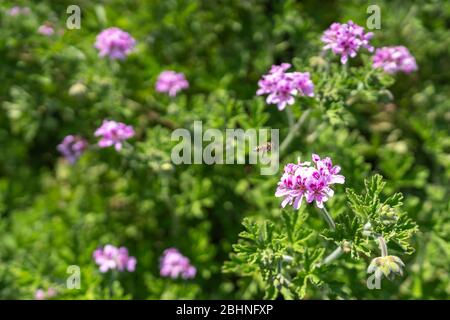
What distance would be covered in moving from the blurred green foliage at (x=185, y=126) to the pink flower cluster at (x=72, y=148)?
32 centimetres

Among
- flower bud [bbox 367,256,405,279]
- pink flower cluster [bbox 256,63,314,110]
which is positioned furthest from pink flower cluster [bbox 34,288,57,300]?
flower bud [bbox 367,256,405,279]

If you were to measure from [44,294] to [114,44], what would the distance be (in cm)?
224

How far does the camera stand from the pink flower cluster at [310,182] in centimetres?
284

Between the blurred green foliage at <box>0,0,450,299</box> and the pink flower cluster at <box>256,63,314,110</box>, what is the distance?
23 centimetres

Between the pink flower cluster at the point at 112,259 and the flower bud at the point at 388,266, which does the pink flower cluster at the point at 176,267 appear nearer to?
the pink flower cluster at the point at 112,259

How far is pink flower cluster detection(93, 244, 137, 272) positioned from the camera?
13.8ft

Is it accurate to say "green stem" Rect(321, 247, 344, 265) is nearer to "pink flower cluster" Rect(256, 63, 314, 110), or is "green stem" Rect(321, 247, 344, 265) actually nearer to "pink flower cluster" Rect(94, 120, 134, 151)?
"pink flower cluster" Rect(256, 63, 314, 110)

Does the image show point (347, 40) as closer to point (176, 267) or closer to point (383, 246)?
point (383, 246)

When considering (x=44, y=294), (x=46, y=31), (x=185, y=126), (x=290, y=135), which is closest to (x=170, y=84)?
(x=185, y=126)

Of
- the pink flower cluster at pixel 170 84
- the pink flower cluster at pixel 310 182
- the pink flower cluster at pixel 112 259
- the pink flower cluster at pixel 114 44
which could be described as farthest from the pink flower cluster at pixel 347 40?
the pink flower cluster at pixel 112 259

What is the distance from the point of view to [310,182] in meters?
2.83

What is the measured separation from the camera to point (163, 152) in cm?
440

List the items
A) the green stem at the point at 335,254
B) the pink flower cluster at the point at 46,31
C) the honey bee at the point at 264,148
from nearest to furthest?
1. the green stem at the point at 335,254
2. the honey bee at the point at 264,148
3. the pink flower cluster at the point at 46,31
